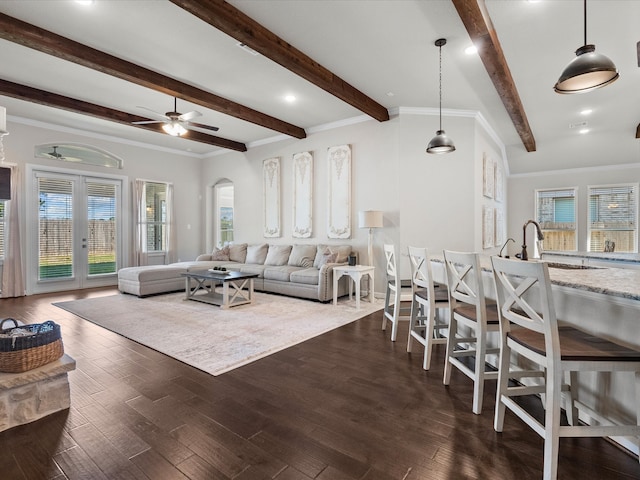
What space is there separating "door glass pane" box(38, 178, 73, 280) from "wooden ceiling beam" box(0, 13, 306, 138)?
373 cm

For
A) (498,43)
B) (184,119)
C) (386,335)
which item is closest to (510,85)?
(498,43)

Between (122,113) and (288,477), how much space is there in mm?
6394

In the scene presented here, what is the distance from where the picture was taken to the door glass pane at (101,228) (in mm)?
7035

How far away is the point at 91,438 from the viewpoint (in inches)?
74.2

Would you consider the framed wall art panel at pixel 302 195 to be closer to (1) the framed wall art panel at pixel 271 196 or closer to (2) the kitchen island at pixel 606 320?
(1) the framed wall art panel at pixel 271 196

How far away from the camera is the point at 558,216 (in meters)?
8.88

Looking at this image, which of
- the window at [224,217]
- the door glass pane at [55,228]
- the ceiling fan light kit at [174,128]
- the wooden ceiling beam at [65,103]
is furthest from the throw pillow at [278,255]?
the door glass pane at [55,228]

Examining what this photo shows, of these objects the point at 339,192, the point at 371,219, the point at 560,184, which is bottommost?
the point at 371,219

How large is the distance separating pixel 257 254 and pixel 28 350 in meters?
5.09

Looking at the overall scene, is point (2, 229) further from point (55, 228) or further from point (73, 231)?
point (73, 231)

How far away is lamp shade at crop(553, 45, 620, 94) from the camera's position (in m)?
2.23

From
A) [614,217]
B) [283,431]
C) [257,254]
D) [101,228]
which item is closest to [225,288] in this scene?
[257,254]

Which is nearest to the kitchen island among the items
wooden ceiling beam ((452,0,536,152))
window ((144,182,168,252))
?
wooden ceiling beam ((452,0,536,152))

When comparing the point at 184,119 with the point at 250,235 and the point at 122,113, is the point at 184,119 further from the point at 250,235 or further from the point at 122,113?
the point at 250,235
